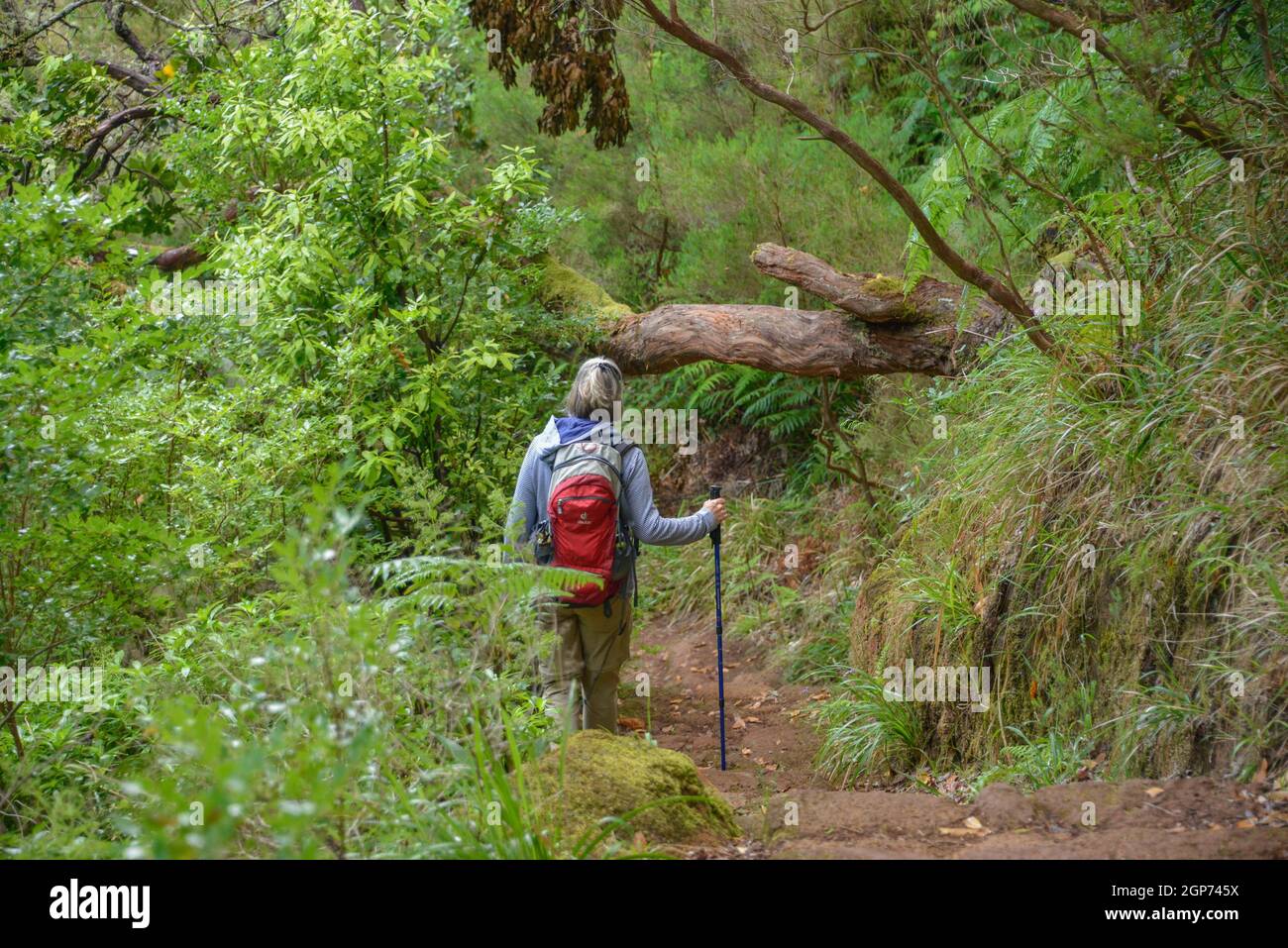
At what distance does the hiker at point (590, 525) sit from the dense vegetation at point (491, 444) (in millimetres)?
450

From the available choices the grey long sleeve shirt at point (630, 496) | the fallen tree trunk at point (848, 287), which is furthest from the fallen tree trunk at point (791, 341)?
the grey long sleeve shirt at point (630, 496)

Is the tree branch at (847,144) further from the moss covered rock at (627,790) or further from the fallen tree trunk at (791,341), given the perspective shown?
the moss covered rock at (627,790)

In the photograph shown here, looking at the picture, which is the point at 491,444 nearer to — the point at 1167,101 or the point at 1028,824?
the point at 1167,101

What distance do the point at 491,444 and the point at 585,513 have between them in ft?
8.83

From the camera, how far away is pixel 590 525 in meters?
5.41

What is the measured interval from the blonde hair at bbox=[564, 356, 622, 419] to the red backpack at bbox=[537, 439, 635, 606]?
228 mm

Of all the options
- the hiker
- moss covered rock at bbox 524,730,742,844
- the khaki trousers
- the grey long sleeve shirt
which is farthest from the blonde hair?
moss covered rock at bbox 524,730,742,844

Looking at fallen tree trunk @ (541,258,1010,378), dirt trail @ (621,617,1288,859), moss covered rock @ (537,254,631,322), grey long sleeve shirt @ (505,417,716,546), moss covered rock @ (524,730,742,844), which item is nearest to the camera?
dirt trail @ (621,617,1288,859)

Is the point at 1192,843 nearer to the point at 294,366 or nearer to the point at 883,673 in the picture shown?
the point at 883,673

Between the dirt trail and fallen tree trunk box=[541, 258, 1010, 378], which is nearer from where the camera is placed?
the dirt trail

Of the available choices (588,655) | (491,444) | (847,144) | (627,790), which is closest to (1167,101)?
(847,144)

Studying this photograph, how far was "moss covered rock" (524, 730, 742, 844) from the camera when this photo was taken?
12.2 feet

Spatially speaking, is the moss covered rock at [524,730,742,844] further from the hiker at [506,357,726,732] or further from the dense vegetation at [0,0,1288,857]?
the hiker at [506,357,726,732]

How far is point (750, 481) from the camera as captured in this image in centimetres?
1106
